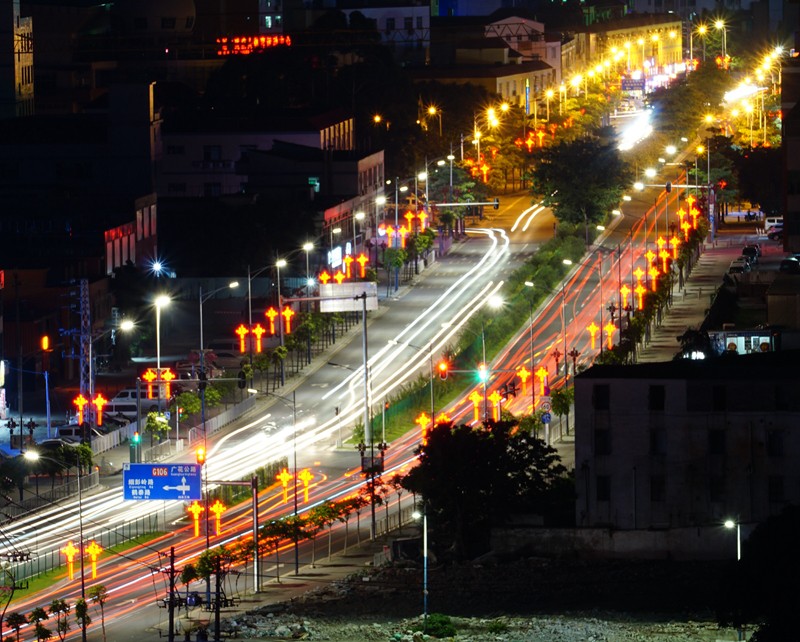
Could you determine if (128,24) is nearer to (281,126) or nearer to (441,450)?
(281,126)

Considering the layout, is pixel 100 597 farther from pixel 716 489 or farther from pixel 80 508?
pixel 716 489

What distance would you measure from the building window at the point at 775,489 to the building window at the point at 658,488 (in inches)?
132

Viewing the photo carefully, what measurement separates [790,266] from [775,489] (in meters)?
33.9

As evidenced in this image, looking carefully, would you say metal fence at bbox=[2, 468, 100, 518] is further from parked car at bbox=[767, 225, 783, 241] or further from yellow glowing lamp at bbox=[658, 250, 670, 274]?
parked car at bbox=[767, 225, 783, 241]

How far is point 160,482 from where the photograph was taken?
89500mm

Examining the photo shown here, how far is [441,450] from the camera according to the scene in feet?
294

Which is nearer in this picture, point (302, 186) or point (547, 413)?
point (547, 413)

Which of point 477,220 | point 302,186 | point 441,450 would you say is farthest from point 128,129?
point 441,450

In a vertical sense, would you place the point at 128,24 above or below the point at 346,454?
above

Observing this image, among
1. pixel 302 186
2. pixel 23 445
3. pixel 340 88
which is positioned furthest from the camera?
pixel 340 88

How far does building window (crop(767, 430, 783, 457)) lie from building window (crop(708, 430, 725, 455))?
1437 millimetres

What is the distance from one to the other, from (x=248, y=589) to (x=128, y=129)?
234 feet

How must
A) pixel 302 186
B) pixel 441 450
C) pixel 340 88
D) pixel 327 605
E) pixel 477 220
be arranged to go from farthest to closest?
1. pixel 340 88
2. pixel 477 220
3. pixel 302 186
4. pixel 441 450
5. pixel 327 605

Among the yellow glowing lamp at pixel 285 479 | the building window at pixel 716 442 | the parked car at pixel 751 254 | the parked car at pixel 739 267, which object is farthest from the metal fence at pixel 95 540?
the parked car at pixel 751 254
